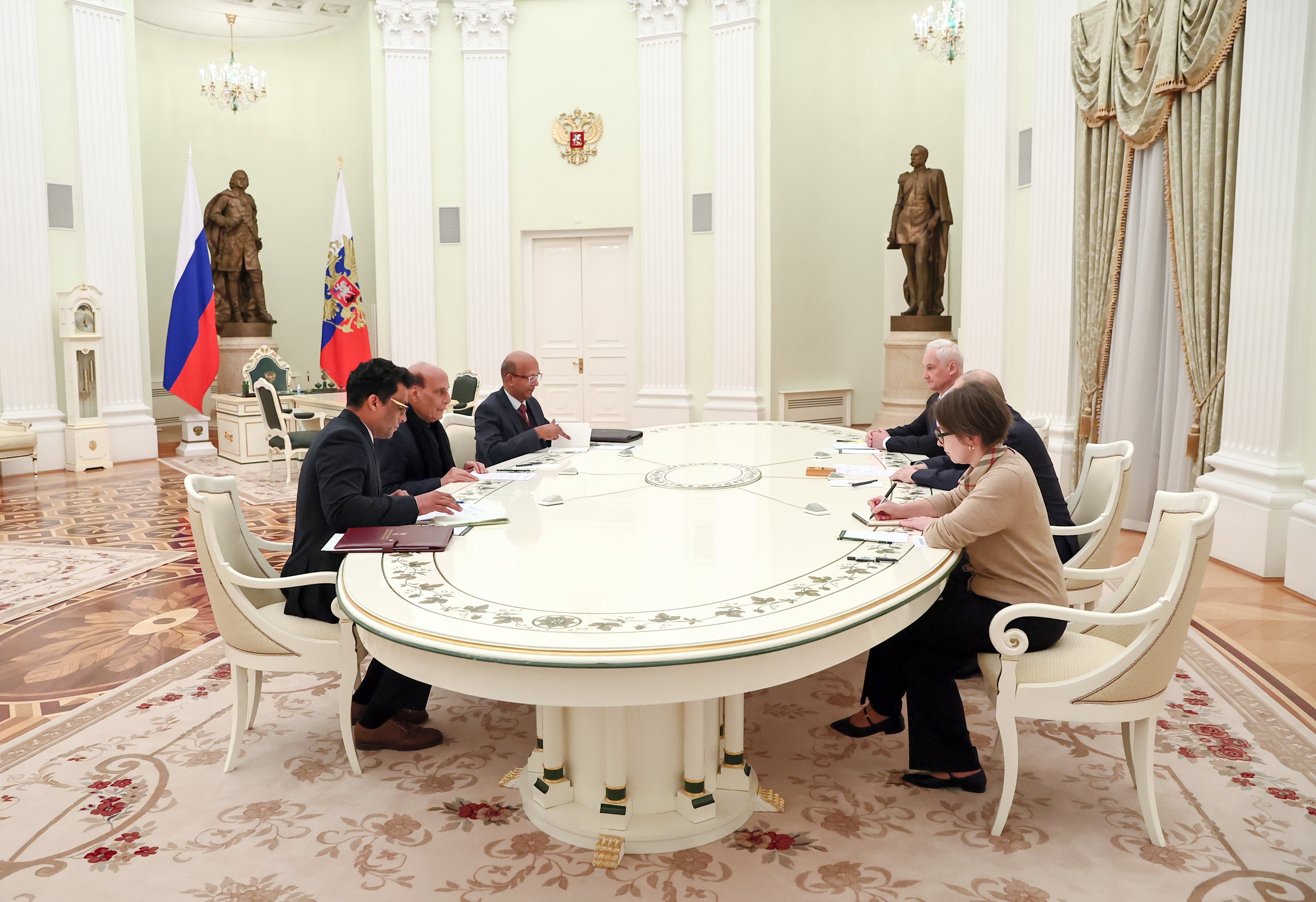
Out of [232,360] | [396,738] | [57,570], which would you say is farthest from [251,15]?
[396,738]

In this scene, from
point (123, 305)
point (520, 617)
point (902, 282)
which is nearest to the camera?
point (520, 617)

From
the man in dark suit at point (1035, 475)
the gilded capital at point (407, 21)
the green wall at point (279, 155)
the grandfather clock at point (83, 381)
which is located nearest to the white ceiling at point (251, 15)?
the green wall at point (279, 155)

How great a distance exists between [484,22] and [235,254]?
14.4 feet

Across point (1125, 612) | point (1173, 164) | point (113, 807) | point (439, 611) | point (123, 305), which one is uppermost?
→ point (1173, 164)

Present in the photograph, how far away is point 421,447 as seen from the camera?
170 inches

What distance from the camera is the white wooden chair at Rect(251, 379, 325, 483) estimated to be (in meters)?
8.81

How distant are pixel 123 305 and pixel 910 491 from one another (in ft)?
30.7

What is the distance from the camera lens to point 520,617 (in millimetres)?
2273

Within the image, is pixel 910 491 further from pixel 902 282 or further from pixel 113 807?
pixel 902 282

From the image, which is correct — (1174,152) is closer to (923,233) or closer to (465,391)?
(923,233)

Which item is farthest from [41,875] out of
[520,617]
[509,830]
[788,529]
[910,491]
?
[910,491]

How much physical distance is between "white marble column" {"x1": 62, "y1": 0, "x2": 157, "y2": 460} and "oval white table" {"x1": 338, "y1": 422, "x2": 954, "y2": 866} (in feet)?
27.3

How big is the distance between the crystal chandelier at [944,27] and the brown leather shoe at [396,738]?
8.35 m

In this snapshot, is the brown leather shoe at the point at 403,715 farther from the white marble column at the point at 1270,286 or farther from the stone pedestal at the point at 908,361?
the stone pedestal at the point at 908,361
